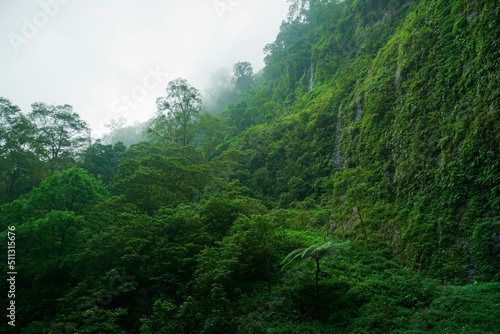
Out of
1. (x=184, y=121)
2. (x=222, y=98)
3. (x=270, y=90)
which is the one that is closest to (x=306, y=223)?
(x=184, y=121)

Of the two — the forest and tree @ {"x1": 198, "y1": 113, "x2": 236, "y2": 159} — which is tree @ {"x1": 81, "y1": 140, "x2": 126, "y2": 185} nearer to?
the forest

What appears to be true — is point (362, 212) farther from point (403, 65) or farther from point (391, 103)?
point (403, 65)

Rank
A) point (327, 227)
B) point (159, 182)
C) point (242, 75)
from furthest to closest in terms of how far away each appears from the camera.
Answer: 1. point (242, 75)
2. point (159, 182)
3. point (327, 227)

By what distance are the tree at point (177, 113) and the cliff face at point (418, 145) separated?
1507 cm

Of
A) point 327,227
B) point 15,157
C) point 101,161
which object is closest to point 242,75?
point 101,161

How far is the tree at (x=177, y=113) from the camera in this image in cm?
3162

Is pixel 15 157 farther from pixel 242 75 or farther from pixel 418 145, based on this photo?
pixel 242 75

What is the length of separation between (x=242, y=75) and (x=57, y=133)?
44892 mm

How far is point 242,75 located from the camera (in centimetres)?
6059

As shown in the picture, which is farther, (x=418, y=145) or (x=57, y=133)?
(x=57, y=133)

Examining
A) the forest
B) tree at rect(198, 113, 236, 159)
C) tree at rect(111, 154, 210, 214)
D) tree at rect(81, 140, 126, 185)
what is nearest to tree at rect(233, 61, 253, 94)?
tree at rect(198, 113, 236, 159)

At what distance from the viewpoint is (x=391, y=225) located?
9.93 m

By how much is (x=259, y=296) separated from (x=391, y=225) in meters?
6.12

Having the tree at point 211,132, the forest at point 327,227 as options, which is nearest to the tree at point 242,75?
the tree at point 211,132
